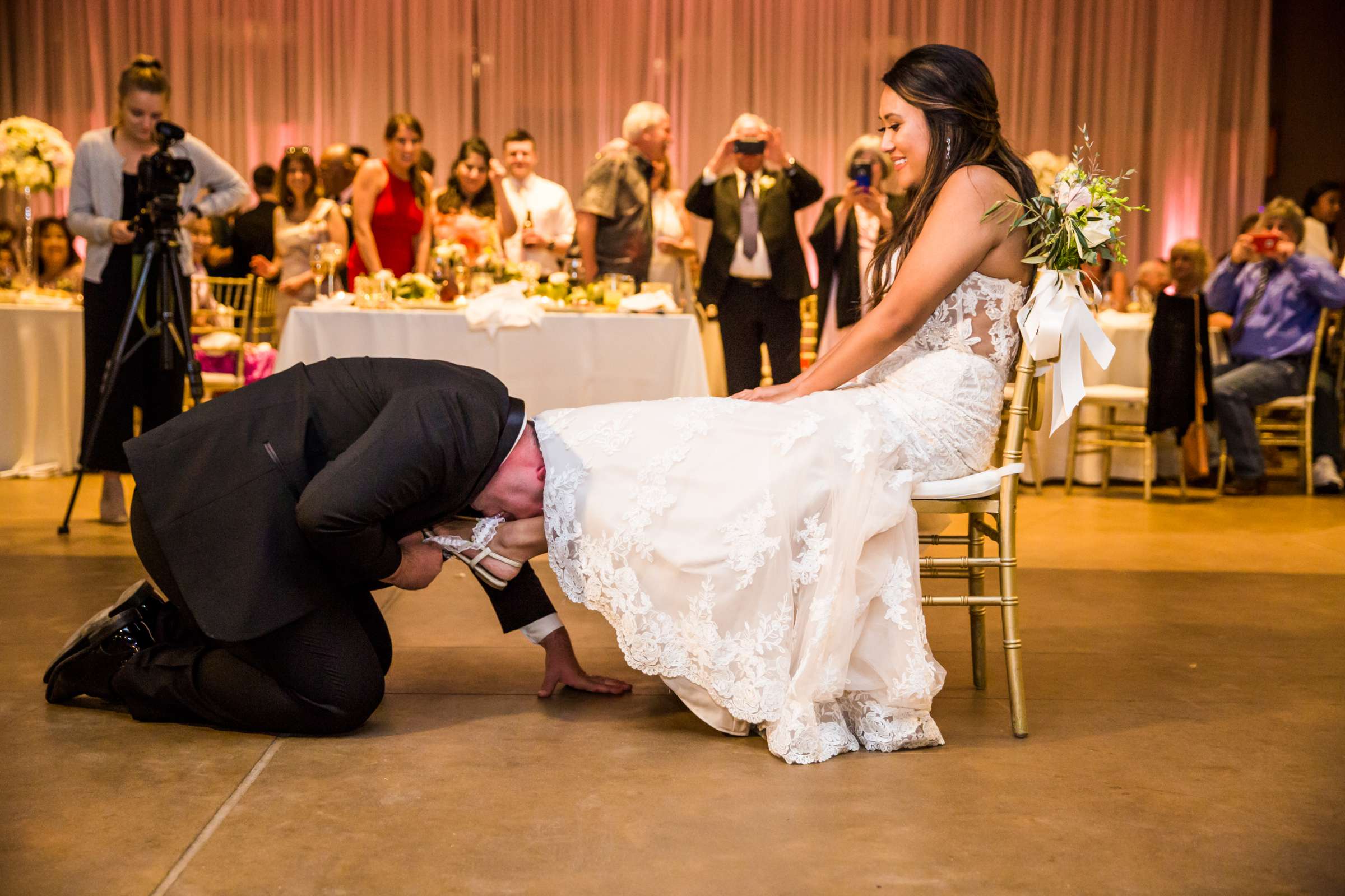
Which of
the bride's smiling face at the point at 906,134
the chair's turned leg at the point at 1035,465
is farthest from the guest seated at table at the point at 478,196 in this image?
the bride's smiling face at the point at 906,134

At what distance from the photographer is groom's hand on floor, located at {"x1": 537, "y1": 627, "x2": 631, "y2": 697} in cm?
252

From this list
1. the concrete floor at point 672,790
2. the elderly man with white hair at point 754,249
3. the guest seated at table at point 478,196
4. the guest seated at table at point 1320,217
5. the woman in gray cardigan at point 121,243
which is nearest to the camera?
the concrete floor at point 672,790

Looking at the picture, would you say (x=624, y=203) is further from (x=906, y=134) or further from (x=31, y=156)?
(x=906, y=134)

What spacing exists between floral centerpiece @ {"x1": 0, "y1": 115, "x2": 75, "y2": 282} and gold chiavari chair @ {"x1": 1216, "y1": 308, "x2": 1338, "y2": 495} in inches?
230

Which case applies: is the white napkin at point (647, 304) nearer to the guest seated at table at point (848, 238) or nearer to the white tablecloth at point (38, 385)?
the guest seated at table at point (848, 238)

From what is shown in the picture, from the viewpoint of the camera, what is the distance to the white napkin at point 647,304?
4.79 m

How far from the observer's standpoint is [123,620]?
2359 mm

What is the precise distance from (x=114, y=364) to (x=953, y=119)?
121 inches

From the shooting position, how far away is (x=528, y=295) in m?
4.88

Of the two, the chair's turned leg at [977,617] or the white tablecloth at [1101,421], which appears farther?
the white tablecloth at [1101,421]

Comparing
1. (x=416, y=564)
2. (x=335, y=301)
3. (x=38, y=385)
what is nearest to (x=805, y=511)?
(x=416, y=564)

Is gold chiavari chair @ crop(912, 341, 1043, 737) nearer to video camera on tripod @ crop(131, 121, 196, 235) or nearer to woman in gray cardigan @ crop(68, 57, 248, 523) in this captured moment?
video camera on tripod @ crop(131, 121, 196, 235)

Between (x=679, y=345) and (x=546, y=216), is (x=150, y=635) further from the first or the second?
(x=546, y=216)

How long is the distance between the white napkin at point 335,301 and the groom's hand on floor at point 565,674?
Answer: 2.56 m
